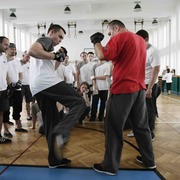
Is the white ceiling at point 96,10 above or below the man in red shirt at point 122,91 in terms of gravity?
above

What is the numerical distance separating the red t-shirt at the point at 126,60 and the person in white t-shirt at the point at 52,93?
425 mm

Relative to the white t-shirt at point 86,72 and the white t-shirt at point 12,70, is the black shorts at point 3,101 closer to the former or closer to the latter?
the white t-shirt at point 12,70

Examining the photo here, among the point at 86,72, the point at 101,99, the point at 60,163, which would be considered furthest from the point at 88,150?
the point at 86,72

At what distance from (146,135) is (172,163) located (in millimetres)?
538

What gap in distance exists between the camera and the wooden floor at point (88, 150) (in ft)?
8.21

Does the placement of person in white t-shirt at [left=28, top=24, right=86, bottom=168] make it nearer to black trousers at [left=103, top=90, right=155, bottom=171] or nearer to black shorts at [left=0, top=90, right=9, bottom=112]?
black trousers at [left=103, top=90, right=155, bottom=171]

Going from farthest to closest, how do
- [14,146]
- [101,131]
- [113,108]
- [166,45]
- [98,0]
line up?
[166,45] < [98,0] < [101,131] < [14,146] < [113,108]

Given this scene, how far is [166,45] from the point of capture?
48.8 ft

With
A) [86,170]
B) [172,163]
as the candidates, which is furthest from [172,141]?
[86,170]

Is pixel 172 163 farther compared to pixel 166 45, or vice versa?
pixel 166 45

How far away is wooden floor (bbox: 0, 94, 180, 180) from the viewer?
2504 millimetres

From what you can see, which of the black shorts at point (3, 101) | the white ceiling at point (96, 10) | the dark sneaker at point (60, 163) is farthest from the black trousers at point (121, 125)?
the white ceiling at point (96, 10)

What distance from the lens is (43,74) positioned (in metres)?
2.19

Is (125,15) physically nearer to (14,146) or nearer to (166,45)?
(166,45)
